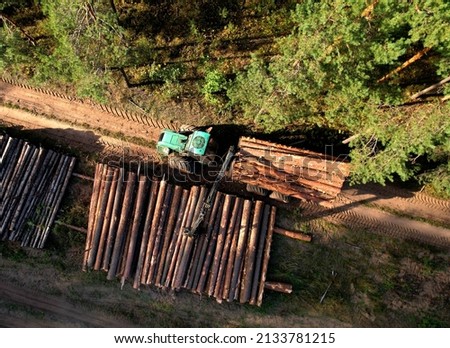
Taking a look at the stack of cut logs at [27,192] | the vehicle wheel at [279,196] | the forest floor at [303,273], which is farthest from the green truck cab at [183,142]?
the stack of cut logs at [27,192]

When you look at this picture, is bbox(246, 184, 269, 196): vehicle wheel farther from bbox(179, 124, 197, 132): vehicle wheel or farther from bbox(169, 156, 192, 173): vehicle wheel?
bbox(179, 124, 197, 132): vehicle wheel

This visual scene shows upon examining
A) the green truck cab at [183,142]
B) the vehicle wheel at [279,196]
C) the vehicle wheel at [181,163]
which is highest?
the green truck cab at [183,142]

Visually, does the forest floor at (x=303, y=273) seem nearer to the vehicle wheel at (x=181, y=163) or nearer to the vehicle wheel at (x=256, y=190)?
the vehicle wheel at (x=256, y=190)

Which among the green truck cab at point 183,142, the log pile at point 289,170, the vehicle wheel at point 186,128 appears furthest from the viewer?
the vehicle wheel at point 186,128

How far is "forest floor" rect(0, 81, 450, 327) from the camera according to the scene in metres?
21.3

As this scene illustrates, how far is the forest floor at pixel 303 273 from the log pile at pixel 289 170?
1751 mm

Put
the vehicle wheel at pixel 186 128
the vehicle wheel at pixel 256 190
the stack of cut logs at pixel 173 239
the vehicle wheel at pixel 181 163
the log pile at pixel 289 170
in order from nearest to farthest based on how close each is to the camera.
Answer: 1. the log pile at pixel 289 170
2. the stack of cut logs at pixel 173 239
3. the vehicle wheel at pixel 181 163
4. the vehicle wheel at pixel 186 128
5. the vehicle wheel at pixel 256 190

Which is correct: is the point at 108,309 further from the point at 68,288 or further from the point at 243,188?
the point at 243,188

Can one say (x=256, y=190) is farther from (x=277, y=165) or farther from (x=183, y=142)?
(x=183, y=142)

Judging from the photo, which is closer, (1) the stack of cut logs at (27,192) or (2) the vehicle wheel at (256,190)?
(1) the stack of cut logs at (27,192)

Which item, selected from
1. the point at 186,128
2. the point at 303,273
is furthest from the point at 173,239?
the point at 303,273

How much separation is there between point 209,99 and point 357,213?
1004 cm

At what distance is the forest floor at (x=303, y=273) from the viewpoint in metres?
21.3
